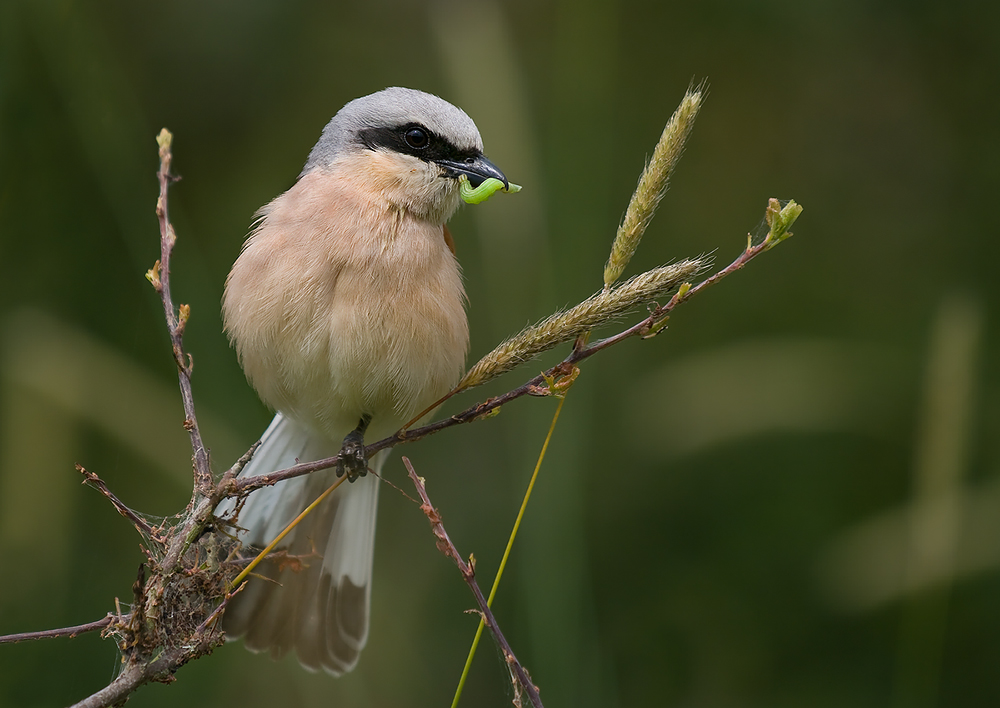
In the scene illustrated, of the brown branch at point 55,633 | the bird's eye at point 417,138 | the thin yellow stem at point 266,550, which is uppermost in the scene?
Result: the bird's eye at point 417,138

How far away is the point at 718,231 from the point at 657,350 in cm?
67

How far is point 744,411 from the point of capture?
8.83 feet

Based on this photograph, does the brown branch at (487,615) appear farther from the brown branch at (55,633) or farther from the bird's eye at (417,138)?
the bird's eye at (417,138)

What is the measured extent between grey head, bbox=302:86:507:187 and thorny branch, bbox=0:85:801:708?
3.11 feet

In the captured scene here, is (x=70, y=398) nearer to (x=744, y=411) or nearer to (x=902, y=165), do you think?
(x=744, y=411)

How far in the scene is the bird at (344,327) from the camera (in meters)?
2.32

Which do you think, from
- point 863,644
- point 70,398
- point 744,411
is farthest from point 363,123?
point 863,644

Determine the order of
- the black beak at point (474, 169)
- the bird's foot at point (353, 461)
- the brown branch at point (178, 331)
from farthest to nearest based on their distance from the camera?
1. the black beak at point (474, 169)
2. the bird's foot at point (353, 461)
3. the brown branch at point (178, 331)

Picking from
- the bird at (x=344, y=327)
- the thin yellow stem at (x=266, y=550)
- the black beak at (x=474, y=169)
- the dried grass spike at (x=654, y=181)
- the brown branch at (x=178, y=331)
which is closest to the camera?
the dried grass spike at (x=654, y=181)

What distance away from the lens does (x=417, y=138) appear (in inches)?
101

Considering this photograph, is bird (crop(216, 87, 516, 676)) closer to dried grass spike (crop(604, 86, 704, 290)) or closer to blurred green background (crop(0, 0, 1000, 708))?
blurred green background (crop(0, 0, 1000, 708))

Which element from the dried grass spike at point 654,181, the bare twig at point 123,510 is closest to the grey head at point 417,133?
the dried grass spike at point 654,181

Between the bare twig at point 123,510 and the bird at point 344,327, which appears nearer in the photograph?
the bare twig at point 123,510

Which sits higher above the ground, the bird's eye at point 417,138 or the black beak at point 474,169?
the bird's eye at point 417,138
